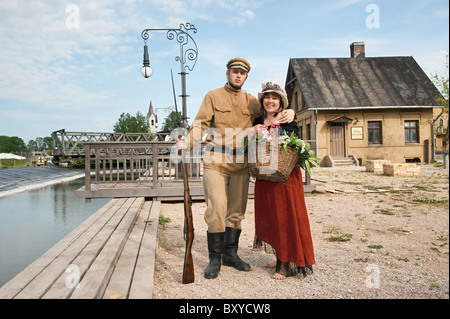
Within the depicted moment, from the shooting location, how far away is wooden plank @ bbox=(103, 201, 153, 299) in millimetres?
2463

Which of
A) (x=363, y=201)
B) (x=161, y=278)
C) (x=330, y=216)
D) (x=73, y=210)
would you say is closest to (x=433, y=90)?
(x=363, y=201)

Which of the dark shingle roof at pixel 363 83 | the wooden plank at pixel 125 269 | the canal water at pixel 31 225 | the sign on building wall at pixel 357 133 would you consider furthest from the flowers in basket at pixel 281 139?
the sign on building wall at pixel 357 133

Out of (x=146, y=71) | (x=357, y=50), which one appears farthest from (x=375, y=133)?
(x=146, y=71)

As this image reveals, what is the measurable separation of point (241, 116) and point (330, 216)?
3.66 meters

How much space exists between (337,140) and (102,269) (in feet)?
62.5

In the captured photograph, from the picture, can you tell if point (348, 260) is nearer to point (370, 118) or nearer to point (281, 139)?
point (281, 139)

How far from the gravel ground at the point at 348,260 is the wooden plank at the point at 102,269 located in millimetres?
435

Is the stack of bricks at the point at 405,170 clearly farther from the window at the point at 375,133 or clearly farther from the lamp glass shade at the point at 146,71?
the lamp glass shade at the point at 146,71

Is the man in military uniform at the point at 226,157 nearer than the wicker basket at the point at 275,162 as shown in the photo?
No

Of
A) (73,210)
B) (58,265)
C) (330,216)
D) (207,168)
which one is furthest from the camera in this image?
(73,210)

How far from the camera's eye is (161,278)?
3031mm

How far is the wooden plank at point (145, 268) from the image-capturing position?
2.46 meters

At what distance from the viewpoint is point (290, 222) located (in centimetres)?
296
